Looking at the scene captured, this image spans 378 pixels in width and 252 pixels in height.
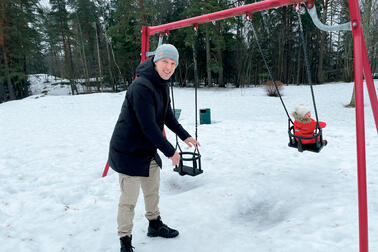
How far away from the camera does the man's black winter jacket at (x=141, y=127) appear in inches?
74.8

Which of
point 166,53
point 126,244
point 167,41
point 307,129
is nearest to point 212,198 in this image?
point 126,244

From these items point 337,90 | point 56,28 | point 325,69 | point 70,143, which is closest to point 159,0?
point 56,28

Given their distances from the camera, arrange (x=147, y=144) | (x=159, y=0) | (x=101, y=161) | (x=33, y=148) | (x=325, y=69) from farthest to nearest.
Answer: (x=325, y=69)
(x=159, y=0)
(x=33, y=148)
(x=101, y=161)
(x=147, y=144)

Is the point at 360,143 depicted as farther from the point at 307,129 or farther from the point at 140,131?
the point at 307,129

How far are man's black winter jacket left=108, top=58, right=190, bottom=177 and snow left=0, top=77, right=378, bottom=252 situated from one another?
0.85 m

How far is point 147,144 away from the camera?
6.75 feet

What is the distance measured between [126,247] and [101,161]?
3.02 meters

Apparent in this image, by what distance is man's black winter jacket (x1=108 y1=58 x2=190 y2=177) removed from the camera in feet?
6.23

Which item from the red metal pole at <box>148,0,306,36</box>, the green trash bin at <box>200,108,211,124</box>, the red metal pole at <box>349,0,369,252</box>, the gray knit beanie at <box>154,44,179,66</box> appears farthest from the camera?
the green trash bin at <box>200,108,211,124</box>

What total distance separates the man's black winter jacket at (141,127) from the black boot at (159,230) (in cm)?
66

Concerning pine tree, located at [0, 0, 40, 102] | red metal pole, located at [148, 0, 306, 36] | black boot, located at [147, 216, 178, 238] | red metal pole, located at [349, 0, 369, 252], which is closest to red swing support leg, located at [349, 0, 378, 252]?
red metal pole, located at [349, 0, 369, 252]

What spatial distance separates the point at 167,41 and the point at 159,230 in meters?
18.8

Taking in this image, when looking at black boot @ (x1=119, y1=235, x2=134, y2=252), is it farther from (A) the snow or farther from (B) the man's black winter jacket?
(B) the man's black winter jacket

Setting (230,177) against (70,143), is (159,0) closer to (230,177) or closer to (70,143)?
(70,143)
